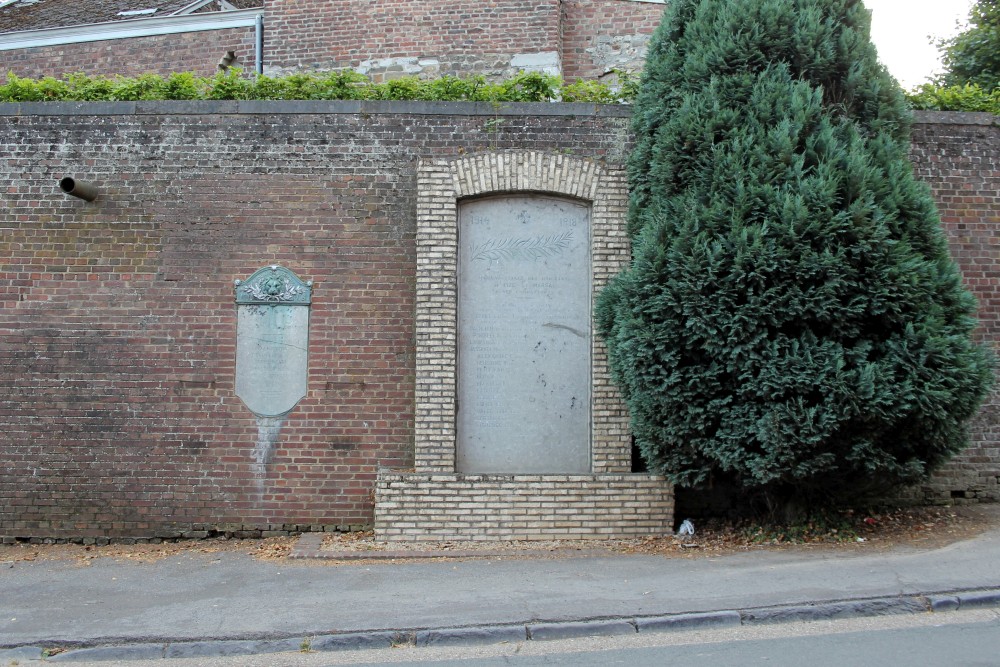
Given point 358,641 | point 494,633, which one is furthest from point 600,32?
point 358,641

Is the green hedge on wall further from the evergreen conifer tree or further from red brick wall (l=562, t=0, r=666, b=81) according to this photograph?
red brick wall (l=562, t=0, r=666, b=81)

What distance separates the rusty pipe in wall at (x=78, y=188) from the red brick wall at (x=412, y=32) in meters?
6.17

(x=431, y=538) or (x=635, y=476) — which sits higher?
(x=635, y=476)

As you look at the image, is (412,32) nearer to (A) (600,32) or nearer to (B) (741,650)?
(A) (600,32)

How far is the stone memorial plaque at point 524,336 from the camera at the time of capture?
8781mm

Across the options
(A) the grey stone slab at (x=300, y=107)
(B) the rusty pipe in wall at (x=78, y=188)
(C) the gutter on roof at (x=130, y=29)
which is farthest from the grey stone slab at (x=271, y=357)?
(C) the gutter on roof at (x=130, y=29)

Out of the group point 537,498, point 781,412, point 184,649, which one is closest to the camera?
point 184,649

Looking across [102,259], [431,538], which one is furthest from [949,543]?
[102,259]

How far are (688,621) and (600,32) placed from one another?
1125 cm

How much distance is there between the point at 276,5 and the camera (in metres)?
14.6

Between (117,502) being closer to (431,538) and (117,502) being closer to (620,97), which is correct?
(431,538)

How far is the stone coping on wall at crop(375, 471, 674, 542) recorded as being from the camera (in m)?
8.23

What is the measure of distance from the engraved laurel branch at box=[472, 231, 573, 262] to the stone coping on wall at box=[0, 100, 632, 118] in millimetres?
1326

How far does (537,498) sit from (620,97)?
4.43 m
